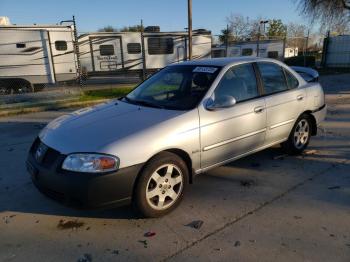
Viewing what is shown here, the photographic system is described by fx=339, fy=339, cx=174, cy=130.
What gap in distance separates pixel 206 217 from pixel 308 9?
2660 centimetres

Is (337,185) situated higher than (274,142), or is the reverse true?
(274,142)

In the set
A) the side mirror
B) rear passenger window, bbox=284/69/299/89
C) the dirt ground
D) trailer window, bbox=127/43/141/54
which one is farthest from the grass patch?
the side mirror

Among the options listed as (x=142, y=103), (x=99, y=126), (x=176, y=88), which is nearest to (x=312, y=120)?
(x=176, y=88)

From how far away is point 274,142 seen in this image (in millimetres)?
4867

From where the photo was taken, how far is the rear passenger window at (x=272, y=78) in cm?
465

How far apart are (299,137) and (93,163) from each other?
3478 mm

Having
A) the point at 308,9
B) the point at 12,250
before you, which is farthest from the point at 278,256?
the point at 308,9

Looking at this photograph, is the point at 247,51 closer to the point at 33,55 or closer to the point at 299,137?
the point at 33,55

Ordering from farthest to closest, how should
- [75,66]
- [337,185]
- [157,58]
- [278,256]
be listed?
1. [157,58]
2. [75,66]
3. [337,185]
4. [278,256]

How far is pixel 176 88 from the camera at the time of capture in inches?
172

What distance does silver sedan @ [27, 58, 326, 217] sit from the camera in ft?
10.3

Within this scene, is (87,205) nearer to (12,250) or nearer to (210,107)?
(12,250)

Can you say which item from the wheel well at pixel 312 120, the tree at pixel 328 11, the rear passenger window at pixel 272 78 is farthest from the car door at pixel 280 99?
the tree at pixel 328 11

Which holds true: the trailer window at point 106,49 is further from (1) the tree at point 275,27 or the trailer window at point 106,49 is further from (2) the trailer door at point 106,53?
(1) the tree at point 275,27
